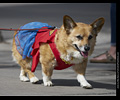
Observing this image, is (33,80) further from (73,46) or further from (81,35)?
(81,35)

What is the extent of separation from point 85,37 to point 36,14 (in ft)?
48.6

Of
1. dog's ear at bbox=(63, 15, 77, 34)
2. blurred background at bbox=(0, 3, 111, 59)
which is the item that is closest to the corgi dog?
dog's ear at bbox=(63, 15, 77, 34)

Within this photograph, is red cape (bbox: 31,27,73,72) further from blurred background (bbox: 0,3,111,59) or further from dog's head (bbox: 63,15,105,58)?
blurred background (bbox: 0,3,111,59)

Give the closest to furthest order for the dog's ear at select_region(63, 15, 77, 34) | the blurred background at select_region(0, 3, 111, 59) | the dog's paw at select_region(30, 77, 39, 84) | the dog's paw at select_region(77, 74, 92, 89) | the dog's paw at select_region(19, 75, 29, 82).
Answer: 1. the dog's ear at select_region(63, 15, 77, 34)
2. the dog's paw at select_region(77, 74, 92, 89)
3. the dog's paw at select_region(30, 77, 39, 84)
4. the dog's paw at select_region(19, 75, 29, 82)
5. the blurred background at select_region(0, 3, 111, 59)

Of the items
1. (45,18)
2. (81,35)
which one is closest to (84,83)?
(81,35)

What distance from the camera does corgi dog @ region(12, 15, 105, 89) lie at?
6.53 m

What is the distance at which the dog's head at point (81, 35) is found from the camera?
21.2 feet

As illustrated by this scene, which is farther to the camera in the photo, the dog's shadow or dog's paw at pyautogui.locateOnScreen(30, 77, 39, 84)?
dog's paw at pyautogui.locateOnScreen(30, 77, 39, 84)

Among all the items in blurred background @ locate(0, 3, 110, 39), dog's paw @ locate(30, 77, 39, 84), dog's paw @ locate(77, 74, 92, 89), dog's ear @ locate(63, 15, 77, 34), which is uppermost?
dog's ear @ locate(63, 15, 77, 34)

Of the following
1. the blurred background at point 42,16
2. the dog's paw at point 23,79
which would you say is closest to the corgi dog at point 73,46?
the dog's paw at point 23,79

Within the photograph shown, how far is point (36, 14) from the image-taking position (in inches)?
832

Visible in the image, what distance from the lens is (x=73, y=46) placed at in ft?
21.8
